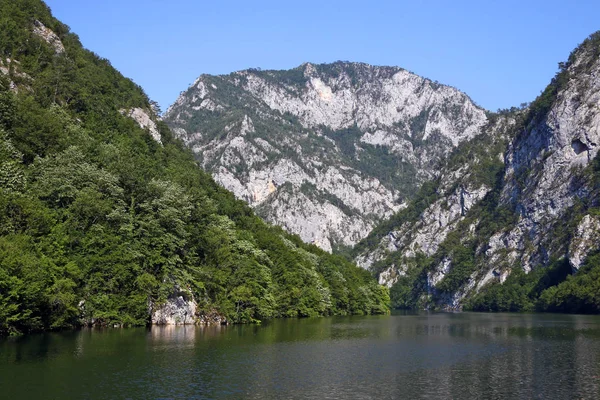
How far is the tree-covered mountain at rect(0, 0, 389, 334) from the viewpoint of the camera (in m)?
79.4

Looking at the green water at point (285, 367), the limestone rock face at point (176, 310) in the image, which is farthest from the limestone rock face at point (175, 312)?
the green water at point (285, 367)

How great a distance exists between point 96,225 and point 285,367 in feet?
148

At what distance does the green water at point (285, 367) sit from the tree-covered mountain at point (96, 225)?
26.5 ft

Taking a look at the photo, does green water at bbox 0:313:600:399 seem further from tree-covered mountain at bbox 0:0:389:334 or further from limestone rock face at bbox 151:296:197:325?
limestone rock face at bbox 151:296:197:325

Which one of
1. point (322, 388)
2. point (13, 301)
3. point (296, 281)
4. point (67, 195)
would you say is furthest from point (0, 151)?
point (296, 281)

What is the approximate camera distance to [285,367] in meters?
58.0

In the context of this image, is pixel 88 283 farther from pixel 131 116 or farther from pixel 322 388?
pixel 131 116

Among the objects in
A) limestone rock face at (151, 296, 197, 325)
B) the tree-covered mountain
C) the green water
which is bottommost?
the green water

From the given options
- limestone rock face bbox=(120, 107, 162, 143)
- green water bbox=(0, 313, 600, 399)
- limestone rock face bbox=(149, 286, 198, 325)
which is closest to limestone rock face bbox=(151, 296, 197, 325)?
limestone rock face bbox=(149, 286, 198, 325)

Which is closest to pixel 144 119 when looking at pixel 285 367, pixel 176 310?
pixel 176 310

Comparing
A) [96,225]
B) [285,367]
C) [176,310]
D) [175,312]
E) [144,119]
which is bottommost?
[285,367]

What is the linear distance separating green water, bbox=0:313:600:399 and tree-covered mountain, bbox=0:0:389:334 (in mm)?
8072

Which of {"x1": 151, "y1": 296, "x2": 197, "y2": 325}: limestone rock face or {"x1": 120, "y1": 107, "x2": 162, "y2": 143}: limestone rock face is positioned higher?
{"x1": 120, "y1": 107, "x2": 162, "y2": 143}: limestone rock face

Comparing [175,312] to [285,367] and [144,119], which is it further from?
[144,119]
